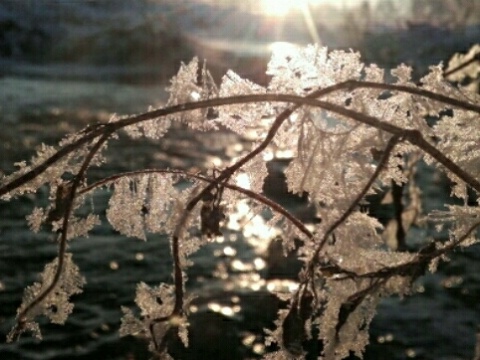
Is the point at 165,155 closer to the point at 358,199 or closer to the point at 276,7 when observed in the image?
the point at 358,199

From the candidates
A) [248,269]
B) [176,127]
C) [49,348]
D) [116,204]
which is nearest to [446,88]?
[116,204]

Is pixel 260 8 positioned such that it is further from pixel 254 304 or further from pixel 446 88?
pixel 446 88

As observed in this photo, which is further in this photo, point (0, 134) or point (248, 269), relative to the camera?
point (0, 134)

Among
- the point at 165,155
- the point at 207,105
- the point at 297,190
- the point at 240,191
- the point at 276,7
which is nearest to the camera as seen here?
the point at 207,105

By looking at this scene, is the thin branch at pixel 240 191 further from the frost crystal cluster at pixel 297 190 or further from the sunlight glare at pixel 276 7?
the sunlight glare at pixel 276 7

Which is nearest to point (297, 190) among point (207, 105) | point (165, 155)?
point (207, 105)

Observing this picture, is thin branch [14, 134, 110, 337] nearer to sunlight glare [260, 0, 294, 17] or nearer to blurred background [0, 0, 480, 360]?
blurred background [0, 0, 480, 360]

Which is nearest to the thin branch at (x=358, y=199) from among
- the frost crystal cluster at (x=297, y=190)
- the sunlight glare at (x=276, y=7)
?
the frost crystal cluster at (x=297, y=190)

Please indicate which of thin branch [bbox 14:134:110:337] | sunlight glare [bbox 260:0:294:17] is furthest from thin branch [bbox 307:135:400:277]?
sunlight glare [bbox 260:0:294:17]
